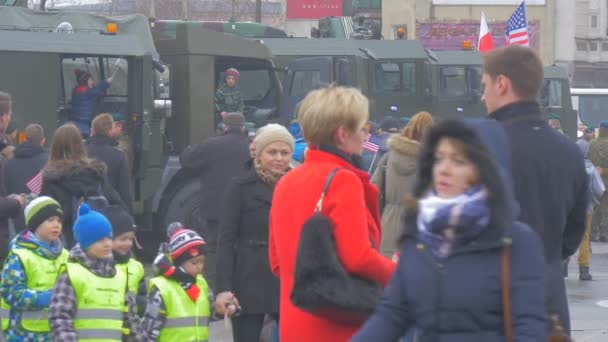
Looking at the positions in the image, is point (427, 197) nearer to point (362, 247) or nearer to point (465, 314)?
point (465, 314)

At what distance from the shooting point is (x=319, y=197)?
4.57 m

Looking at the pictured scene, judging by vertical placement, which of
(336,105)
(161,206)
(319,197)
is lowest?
(161,206)

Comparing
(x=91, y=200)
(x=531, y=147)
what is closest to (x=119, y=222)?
(x=91, y=200)

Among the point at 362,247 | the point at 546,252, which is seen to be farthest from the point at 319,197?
the point at 546,252

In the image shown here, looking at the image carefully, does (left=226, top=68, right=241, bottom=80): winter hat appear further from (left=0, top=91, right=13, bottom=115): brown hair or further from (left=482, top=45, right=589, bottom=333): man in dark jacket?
(left=482, top=45, right=589, bottom=333): man in dark jacket

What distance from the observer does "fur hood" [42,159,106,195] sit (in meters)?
8.66

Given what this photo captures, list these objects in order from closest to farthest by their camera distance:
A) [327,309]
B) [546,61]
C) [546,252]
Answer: [327,309], [546,252], [546,61]

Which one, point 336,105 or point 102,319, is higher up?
point 336,105

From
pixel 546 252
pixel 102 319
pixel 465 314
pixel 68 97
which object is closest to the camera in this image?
pixel 465 314

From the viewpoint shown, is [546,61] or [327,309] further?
[546,61]

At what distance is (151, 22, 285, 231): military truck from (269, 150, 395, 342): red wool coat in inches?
359

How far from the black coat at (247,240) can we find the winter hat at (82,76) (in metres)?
7.29

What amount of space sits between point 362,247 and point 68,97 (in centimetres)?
965

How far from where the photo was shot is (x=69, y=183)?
28.4ft
